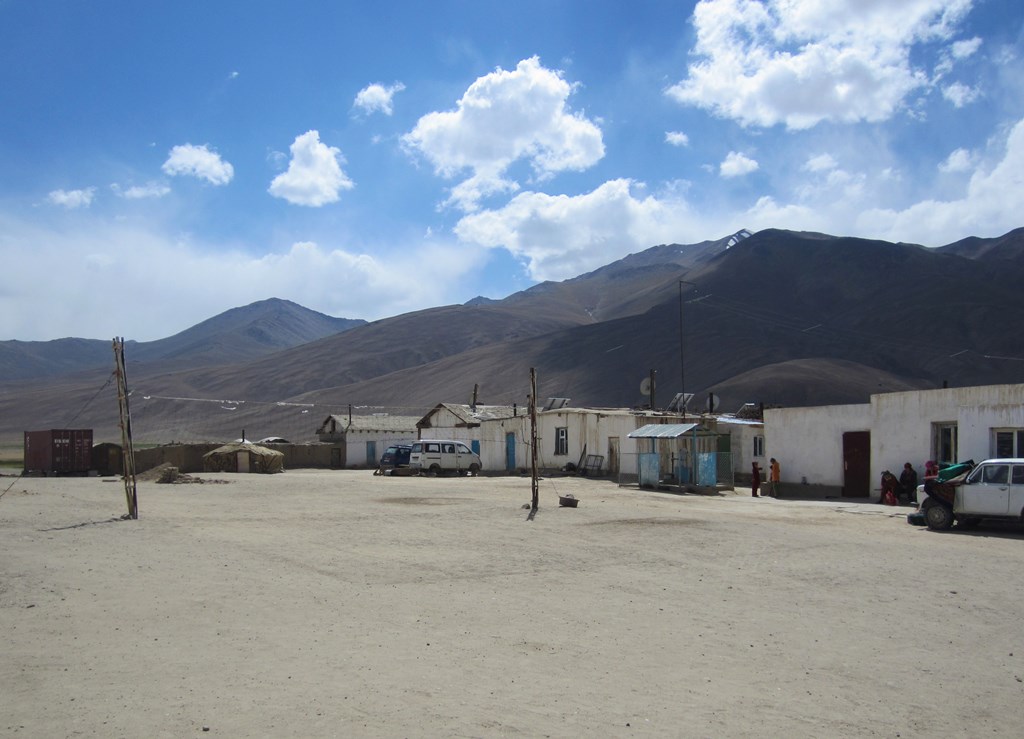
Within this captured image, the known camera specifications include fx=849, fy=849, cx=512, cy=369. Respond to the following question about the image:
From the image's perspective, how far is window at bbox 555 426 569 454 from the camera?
42562 mm

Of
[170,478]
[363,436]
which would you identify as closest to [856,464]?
[170,478]

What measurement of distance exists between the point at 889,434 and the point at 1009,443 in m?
4.72

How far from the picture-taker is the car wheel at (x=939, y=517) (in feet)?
61.0

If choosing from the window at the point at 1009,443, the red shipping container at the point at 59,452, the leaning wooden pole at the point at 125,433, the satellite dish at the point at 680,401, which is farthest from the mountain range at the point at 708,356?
the leaning wooden pole at the point at 125,433

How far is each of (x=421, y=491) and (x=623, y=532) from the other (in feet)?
43.2

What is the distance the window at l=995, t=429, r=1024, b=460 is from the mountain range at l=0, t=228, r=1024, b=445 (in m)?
48.3

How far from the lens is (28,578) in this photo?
11000mm

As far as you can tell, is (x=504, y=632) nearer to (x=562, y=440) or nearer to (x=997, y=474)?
(x=997, y=474)

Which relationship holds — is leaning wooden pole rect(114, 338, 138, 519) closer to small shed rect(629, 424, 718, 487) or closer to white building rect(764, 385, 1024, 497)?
small shed rect(629, 424, 718, 487)

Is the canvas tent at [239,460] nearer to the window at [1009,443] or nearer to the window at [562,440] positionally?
the window at [562,440]

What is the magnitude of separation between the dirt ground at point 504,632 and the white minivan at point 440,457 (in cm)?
2378

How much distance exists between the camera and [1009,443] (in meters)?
22.6

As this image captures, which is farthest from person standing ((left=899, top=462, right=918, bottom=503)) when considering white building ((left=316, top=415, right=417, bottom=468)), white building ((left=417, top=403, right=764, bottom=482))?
white building ((left=316, top=415, right=417, bottom=468))

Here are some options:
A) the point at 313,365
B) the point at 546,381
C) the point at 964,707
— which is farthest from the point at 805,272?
the point at 964,707
